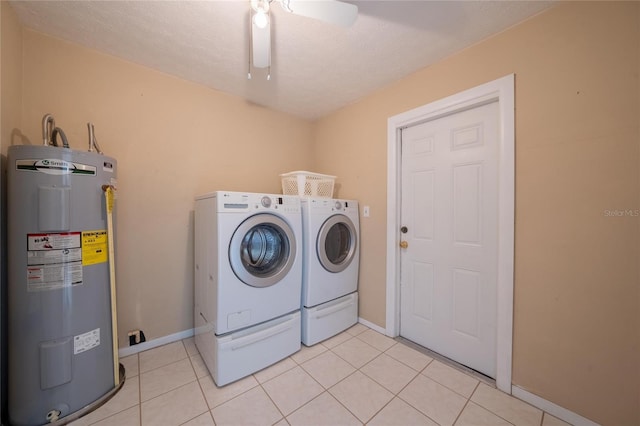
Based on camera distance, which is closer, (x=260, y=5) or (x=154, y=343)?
(x=260, y=5)

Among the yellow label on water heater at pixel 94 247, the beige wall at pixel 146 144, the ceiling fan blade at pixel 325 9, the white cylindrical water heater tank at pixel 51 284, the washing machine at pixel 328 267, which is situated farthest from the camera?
the washing machine at pixel 328 267

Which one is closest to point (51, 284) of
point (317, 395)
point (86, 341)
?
point (86, 341)

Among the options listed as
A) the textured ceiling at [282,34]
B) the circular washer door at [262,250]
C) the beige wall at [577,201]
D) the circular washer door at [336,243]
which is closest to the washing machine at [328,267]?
the circular washer door at [336,243]

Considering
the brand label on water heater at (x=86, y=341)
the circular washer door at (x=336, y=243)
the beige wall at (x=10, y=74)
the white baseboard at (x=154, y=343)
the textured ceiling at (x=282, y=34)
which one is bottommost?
the white baseboard at (x=154, y=343)

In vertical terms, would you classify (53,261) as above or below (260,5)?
below

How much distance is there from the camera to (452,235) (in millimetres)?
1755

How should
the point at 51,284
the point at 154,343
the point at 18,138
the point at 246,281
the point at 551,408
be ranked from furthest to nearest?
1. the point at 154,343
2. the point at 246,281
3. the point at 18,138
4. the point at 551,408
5. the point at 51,284

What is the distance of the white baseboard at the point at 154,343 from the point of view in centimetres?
176

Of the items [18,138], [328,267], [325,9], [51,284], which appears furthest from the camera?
[328,267]

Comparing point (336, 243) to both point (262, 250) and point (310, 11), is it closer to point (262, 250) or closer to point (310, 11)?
point (262, 250)

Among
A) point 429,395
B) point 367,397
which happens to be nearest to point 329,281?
point 367,397

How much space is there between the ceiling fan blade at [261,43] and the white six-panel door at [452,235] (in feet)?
4.33

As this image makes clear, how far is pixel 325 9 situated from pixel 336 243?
1708mm

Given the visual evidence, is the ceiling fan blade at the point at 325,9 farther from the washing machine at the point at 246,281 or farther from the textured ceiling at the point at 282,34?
the washing machine at the point at 246,281
